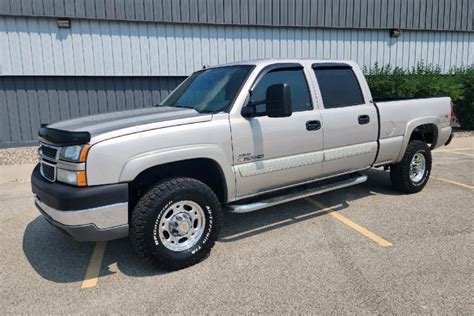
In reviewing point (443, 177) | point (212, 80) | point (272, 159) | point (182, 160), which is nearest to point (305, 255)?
point (272, 159)

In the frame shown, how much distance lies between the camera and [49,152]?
3623 millimetres

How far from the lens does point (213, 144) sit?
3.76 metres

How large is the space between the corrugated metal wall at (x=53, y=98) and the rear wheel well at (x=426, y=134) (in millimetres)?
8071

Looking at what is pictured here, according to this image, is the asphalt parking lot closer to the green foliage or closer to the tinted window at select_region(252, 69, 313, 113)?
the tinted window at select_region(252, 69, 313, 113)

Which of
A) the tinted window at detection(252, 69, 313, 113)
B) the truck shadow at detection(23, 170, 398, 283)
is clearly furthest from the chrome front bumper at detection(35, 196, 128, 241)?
the tinted window at detection(252, 69, 313, 113)

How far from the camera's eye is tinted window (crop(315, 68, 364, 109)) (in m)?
4.81

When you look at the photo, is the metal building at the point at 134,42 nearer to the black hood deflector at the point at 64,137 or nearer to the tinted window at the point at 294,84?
the tinted window at the point at 294,84

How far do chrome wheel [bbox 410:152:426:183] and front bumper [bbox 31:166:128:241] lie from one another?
471 centimetres

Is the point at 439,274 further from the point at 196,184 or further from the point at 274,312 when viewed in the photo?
the point at 196,184

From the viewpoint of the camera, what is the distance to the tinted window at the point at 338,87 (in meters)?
4.81

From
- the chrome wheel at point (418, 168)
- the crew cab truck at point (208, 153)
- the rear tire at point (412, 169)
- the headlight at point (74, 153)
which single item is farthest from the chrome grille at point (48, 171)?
the chrome wheel at point (418, 168)

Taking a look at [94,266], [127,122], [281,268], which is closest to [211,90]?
[127,122]

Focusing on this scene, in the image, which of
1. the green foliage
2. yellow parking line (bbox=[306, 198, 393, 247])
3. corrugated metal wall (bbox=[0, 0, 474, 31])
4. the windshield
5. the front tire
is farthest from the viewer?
the green foliage

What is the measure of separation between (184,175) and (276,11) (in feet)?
31.7
